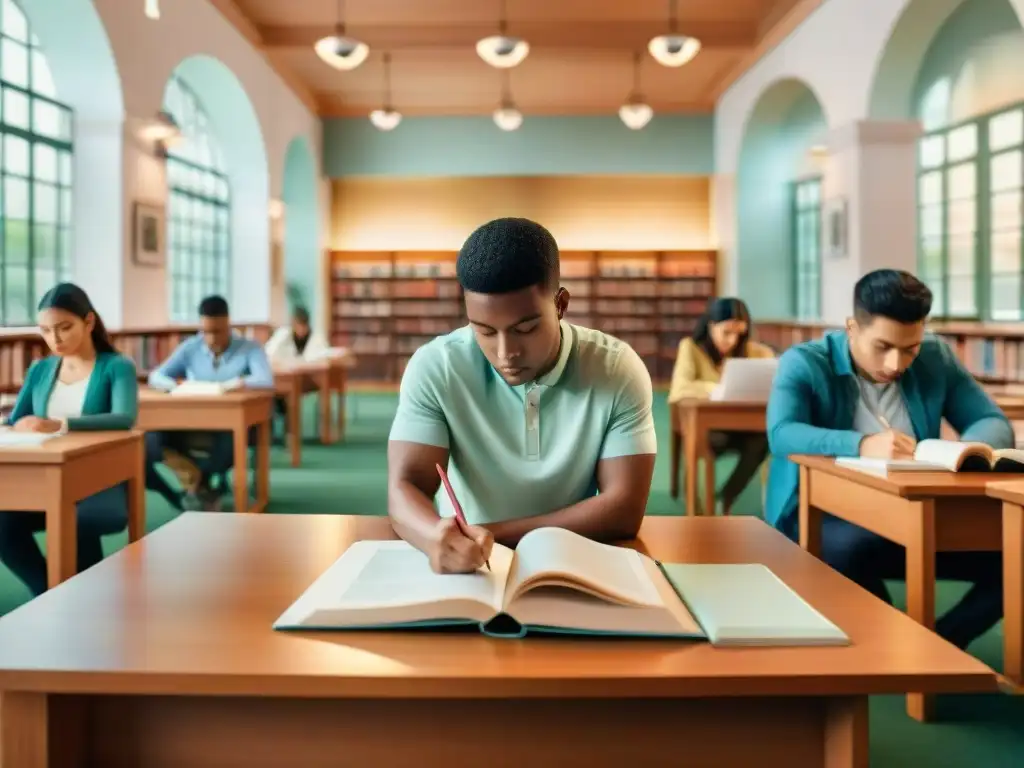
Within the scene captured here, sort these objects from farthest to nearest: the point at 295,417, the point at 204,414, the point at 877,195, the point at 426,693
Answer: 1. the point at 877,195
2. the point at 295,417
3. the point at 204,414
4. the point at 426,693

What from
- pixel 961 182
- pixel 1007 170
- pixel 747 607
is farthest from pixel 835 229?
pixel 747 607

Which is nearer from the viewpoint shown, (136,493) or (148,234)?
(136,493)

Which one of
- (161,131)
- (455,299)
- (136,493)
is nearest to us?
(136,493)

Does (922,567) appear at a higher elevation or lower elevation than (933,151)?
lower

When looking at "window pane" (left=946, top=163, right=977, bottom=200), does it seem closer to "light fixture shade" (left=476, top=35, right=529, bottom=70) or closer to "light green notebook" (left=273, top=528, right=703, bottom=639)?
"light fixture shade" (left=476, top=35, right=529, bottom=70)

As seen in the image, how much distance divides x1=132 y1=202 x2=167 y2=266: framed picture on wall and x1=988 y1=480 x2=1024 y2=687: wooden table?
7134 millimetres

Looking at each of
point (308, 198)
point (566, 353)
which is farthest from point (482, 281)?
point (308, 198)

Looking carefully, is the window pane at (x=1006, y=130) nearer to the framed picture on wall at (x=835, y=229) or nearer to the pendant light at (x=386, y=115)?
the framed picture on wall at (x=835, y=229)

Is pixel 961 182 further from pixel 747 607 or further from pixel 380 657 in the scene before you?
pixel 380 657

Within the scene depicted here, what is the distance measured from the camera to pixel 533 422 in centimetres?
185

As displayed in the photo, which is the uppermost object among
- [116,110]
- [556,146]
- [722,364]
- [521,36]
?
[521,36]

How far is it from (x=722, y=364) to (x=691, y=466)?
3.14ft

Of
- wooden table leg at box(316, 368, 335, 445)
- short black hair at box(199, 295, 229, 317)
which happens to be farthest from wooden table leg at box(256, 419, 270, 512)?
wooden table leg at box(316, 368, 335, 445)

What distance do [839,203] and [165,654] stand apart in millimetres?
8868
